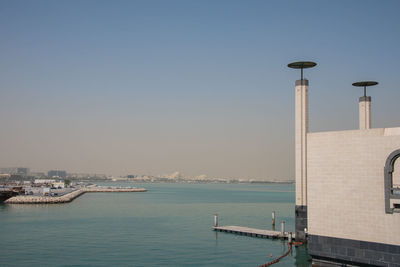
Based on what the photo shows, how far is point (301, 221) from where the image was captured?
4075 cm

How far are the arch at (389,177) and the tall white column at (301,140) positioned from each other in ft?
43.1

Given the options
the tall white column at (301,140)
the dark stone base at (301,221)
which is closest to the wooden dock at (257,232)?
the dark stone base at (301,221)

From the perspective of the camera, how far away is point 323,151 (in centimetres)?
3141

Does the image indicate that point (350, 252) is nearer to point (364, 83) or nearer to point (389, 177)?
point (389, 177)

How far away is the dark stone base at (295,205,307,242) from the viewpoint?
40.0m

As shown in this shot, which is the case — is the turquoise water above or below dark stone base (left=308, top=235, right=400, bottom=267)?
below

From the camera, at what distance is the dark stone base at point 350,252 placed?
87.3 feet

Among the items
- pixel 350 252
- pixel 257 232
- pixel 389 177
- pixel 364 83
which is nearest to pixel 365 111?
pixel 364 83

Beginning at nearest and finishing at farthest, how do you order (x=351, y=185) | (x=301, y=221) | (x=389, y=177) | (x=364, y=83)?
(x=389, y=177) < (x=351, y=185) < (x=301, y=221) < (x=364, y=83)

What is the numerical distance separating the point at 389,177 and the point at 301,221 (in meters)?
15.2

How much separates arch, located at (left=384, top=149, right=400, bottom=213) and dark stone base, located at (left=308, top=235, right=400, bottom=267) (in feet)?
8.85

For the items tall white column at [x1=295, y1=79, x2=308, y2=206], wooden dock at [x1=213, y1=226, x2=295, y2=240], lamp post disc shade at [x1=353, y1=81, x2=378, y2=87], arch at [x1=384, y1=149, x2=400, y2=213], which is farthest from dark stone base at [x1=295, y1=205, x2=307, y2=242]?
lamp post disc shade at [x1=353, y1=81, x2=378, y2=87]

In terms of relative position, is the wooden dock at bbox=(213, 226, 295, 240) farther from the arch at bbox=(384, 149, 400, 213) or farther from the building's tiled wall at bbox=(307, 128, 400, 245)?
the arch at bbox=(384, 149, 400, 213)

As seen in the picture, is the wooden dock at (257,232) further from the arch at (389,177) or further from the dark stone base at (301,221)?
the arch at (389,177)
